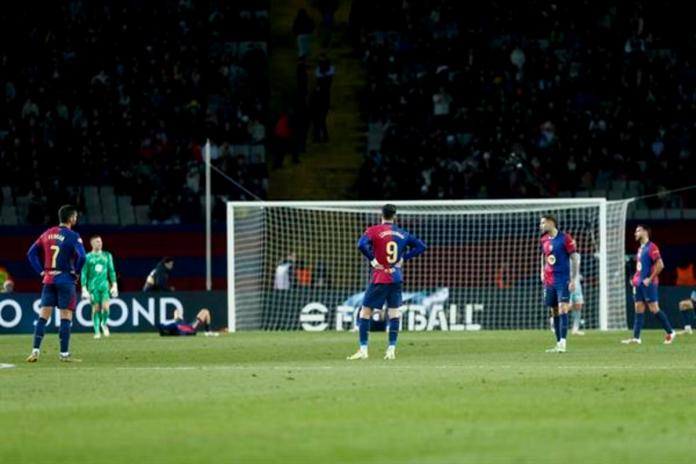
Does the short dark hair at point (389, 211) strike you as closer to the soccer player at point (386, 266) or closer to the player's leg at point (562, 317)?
the soccer player at point (386, 266)

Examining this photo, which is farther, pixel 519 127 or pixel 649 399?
pixel 519 127

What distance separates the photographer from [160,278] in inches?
1583

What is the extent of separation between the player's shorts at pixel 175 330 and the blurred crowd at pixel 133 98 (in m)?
6.61

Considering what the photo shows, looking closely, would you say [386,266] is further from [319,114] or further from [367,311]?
[319,114]

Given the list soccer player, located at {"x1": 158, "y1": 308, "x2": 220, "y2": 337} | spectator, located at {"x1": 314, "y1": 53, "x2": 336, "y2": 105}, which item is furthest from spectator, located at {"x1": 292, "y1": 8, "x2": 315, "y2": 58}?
soccer player, located at {"x1": 158, "y1": 308, "x2": 220, "y2": 337}

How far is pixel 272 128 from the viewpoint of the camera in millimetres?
48406

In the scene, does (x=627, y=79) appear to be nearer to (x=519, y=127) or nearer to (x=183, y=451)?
(x=519, y=127)

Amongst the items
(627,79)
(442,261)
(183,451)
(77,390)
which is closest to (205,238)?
(442,261)

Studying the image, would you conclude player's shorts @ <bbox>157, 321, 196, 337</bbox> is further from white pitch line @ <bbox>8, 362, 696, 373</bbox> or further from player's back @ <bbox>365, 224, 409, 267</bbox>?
white pitch line @ <bbox>8, 362, 696, 373</bbox>

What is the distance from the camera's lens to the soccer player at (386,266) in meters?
26.0

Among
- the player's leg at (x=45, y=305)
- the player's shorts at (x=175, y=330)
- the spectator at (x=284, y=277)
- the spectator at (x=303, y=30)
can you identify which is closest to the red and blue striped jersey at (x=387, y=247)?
the player's leg at (x=45, y=305)

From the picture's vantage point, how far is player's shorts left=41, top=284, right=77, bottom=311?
2552 cm

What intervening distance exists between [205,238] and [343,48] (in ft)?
35.1

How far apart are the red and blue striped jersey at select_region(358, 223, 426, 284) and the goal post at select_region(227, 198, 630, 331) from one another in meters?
12.6
